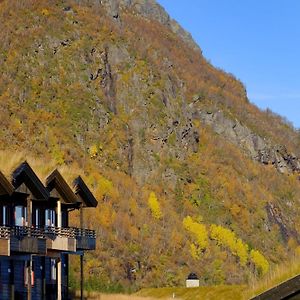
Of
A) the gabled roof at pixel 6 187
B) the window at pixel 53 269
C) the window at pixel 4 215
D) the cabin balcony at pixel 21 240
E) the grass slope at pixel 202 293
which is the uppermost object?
the gabled roof at pixel 6 187

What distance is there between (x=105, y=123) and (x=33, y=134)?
17.6 m

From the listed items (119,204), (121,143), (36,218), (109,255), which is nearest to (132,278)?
(109,255)

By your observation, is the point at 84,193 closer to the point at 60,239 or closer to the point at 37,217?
the point at 37,217

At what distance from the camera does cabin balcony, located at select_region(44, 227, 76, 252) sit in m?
45.4

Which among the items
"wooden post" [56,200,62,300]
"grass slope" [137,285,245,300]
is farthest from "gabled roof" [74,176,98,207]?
"grass slope" [137,285,245,300]

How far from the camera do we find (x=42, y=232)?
44.3 meters

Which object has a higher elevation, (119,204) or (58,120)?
(58,120)

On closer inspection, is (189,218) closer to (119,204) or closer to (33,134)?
(119,204)

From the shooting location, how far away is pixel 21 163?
1708 inches

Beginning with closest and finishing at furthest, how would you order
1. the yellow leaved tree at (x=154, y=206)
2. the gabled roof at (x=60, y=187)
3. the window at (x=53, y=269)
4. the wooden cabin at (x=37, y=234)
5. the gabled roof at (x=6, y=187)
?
the gabled roof at (x=6, y=187) → the wooden cabin at (x=37, y=234) → the gabled roof at (x=60, y=187) → the window at (x=53, y=269) → the yellow leaved tree at (x=154, y=206)

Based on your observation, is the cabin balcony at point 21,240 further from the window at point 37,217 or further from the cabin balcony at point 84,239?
the cabin balcony at point 84,239

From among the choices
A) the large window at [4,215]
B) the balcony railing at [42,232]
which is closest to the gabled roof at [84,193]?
the balcony railing at [42,232]

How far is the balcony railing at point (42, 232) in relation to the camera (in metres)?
40.3

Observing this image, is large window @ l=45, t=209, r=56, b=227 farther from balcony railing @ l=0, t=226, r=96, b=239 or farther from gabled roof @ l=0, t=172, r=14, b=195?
gabled roof @ l=0, t=172, r=14, b=195
